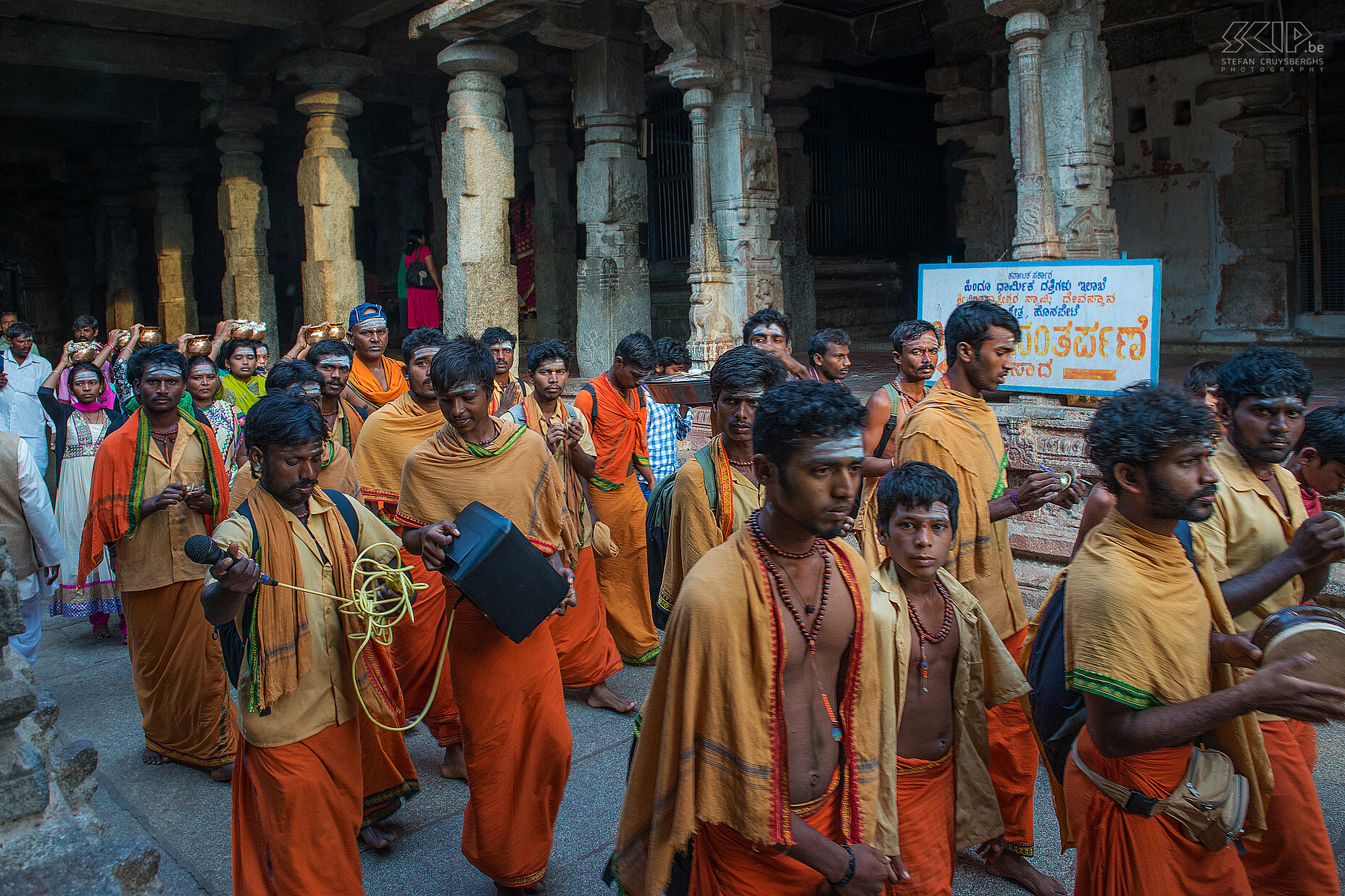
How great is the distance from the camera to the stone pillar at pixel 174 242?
14258 mm

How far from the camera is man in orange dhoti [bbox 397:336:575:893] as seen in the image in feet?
10.4

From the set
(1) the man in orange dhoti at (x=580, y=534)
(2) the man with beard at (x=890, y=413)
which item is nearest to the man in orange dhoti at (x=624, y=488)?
(1) the man in orange dhoti at (x=580, y=534)

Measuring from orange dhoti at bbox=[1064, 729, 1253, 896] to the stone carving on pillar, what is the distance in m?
10.1

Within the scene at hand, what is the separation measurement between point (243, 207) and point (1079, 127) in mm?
9693

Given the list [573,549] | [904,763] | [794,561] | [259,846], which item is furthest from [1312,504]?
[259,846]

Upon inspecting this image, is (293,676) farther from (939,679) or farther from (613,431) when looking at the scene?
(613,431)

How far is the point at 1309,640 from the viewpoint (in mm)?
1961

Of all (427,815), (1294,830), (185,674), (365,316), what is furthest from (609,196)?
(1294,830)

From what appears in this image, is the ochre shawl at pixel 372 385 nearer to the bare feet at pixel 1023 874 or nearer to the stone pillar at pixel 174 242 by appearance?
the bare feet at pixel 1023 874

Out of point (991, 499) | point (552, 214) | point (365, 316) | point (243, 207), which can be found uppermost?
point (243, 207)

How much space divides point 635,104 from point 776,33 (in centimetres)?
200

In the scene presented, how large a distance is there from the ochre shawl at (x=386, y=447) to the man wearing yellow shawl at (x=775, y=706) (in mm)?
2841

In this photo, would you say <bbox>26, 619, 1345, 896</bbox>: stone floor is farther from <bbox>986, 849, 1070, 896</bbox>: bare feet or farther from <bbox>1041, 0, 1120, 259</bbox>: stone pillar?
<bbox>1041, 0, 1120, 259</bbox>: stone pillar

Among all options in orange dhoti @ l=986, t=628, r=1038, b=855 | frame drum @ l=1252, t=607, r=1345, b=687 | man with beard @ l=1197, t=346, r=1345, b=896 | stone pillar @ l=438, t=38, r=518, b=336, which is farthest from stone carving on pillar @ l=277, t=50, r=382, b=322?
frame drum @ l=1252, t=607, r=1345, b=687
